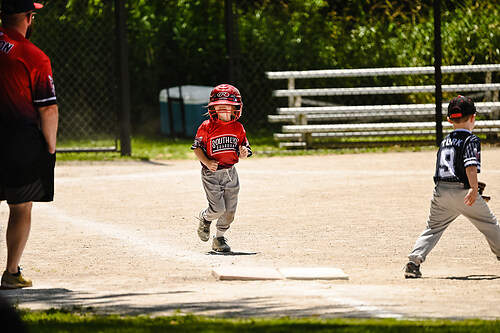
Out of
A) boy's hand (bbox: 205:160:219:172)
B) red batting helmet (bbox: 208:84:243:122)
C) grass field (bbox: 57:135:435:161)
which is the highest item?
red batting helmet (bbox: 208:84:243:122)

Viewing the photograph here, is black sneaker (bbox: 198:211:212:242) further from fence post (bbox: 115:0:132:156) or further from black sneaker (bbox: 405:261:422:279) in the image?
fence post (bbox: 115:0:132:156)

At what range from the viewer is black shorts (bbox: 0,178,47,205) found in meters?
6.37

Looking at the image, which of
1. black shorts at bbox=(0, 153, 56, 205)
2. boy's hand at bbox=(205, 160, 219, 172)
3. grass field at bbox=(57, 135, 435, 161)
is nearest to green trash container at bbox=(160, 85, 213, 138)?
grass field at bbox=(57, 135, 435, 161)

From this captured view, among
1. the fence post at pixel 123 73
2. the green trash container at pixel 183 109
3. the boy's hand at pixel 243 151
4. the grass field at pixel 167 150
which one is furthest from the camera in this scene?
the green trash container at pixel 183 109

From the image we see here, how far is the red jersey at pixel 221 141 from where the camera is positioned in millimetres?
8102

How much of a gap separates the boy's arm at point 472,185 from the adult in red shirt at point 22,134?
9.43ft

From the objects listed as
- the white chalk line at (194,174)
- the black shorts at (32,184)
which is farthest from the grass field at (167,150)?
the black shorts at (32,184)

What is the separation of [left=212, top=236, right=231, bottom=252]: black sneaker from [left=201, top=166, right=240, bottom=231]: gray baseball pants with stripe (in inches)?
4.9

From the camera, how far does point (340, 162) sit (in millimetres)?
14703

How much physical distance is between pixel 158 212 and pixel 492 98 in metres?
8.84

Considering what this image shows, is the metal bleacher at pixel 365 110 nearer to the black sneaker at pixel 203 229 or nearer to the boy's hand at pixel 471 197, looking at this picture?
the black sneaker at pixel 203 229

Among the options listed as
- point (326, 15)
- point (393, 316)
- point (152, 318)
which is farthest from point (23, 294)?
point (326, 15)

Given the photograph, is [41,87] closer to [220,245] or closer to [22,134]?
[22,134]

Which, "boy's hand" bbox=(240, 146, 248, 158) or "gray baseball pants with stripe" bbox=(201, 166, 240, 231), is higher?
"boy's hand" bbox=(240, 146, 248, 158)
